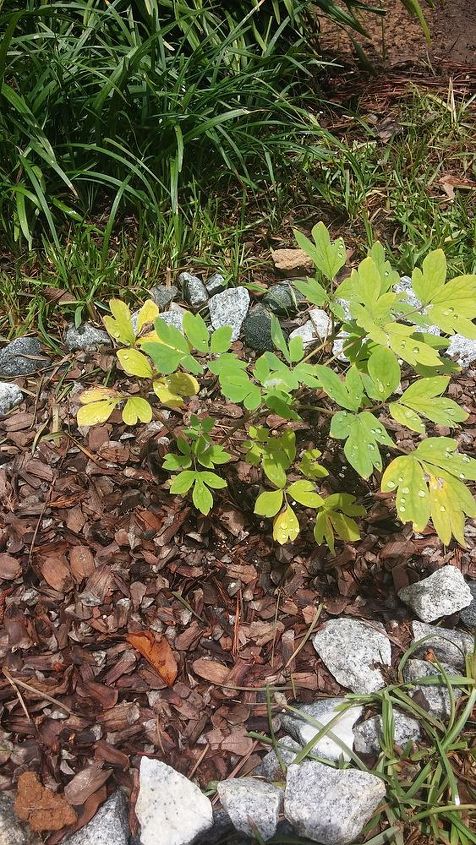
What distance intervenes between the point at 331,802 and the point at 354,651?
33 cm

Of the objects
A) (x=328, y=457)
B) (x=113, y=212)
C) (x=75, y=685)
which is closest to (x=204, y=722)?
(x=75, y=685)

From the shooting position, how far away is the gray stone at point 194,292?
2.21 m

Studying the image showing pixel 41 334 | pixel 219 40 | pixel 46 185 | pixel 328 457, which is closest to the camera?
pixel 328 457

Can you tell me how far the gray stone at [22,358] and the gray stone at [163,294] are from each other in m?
0.39

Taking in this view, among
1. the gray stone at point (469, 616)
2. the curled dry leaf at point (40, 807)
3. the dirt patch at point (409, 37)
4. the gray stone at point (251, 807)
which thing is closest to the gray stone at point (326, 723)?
the gray stone at point (251, 807)

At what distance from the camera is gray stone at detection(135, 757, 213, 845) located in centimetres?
129

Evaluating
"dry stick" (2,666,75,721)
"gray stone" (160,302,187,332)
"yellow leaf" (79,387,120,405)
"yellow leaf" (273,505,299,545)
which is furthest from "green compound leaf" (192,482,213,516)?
"gray stone" (160,302,187,332)

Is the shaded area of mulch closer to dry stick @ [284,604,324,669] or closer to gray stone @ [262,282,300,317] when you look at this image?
dry stick @ [284,604,324,669]

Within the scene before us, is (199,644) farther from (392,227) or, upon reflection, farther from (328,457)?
(392,227)

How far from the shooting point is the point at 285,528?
1.47 meters

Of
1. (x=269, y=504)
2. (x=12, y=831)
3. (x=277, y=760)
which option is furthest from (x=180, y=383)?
(x=12, y=831)

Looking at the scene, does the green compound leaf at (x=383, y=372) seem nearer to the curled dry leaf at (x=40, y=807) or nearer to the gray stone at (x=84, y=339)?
the curled dry leaf at (x=40, y=807)

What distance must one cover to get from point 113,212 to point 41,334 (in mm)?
453

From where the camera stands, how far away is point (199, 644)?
5.22ft
